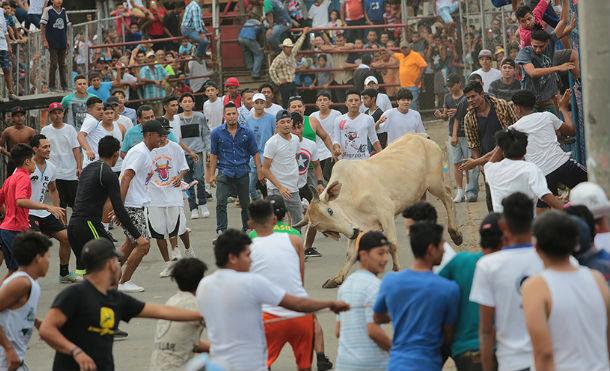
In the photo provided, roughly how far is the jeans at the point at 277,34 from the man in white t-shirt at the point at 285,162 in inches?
469

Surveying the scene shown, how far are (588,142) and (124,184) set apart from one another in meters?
6.51

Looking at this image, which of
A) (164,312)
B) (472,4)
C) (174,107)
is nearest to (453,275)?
(164,312)

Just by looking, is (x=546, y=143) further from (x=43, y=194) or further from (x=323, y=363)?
(x=43, y=194)

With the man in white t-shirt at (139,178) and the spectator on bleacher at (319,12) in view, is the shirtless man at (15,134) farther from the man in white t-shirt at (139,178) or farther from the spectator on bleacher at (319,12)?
the spectator on bleacher at (319,12)

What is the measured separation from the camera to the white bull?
46.8ft

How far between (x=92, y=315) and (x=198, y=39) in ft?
66.7

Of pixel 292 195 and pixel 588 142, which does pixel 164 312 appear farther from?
pixel 292 195

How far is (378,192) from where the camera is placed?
1490 cm

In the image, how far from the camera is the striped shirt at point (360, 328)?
8.24m

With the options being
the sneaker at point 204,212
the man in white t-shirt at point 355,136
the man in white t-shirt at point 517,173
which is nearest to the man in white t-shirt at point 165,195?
the man in white t-shirt at point 355,136

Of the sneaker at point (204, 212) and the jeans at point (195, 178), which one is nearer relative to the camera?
the jeans at point (195, 178)

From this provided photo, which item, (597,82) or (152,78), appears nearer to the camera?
(597,82)

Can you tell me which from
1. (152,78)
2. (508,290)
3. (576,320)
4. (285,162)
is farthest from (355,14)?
(576,320)

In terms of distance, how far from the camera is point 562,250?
6812 millimetres
